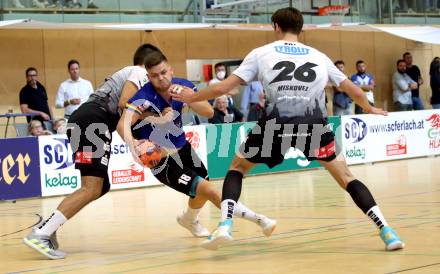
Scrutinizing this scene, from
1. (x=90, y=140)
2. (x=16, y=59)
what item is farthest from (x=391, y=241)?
(x=16, y=59)

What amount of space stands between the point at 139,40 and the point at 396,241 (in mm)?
16463

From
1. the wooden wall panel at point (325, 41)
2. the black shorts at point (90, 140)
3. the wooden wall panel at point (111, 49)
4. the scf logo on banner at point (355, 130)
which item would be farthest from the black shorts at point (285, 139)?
the wooden wall panel at point (325, 41)

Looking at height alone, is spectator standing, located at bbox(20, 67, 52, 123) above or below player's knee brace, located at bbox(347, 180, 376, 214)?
above

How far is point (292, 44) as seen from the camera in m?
7.82

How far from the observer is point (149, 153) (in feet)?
27.4

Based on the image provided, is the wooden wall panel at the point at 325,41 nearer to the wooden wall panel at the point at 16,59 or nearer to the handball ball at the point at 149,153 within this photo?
the wooden wall panel at the point at 16,59

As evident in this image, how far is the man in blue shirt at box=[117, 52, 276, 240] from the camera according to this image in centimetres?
850

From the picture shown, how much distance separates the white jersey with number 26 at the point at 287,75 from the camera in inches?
305

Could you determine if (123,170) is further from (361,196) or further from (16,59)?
(361,196)

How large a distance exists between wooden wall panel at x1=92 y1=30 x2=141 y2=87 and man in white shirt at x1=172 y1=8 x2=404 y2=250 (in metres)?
14.9

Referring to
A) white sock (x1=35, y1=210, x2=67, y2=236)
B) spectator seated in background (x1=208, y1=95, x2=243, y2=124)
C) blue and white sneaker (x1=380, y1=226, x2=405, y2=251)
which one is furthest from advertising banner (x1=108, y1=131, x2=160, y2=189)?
blue and white sneaker (x1=380, y1=226, x2=405, y2=251)

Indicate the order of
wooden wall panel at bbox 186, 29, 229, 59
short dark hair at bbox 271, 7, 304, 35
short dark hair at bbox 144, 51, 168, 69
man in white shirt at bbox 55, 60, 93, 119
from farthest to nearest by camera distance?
wooden wall panel at bbox 186, 29, 229, 59, man in white shirt at bbox 55, 60, 93, 119, short dark hair at bbox 144, 51, 168, 69, short dark hair at bbox 271, 7, 304, 35

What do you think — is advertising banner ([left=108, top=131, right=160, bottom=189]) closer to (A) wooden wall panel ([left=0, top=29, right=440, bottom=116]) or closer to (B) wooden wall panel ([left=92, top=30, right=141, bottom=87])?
(A) wooden wall panel ([left=0, top=29, right=440, bottom=116])

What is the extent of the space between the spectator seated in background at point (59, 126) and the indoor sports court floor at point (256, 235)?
95.3 inches
